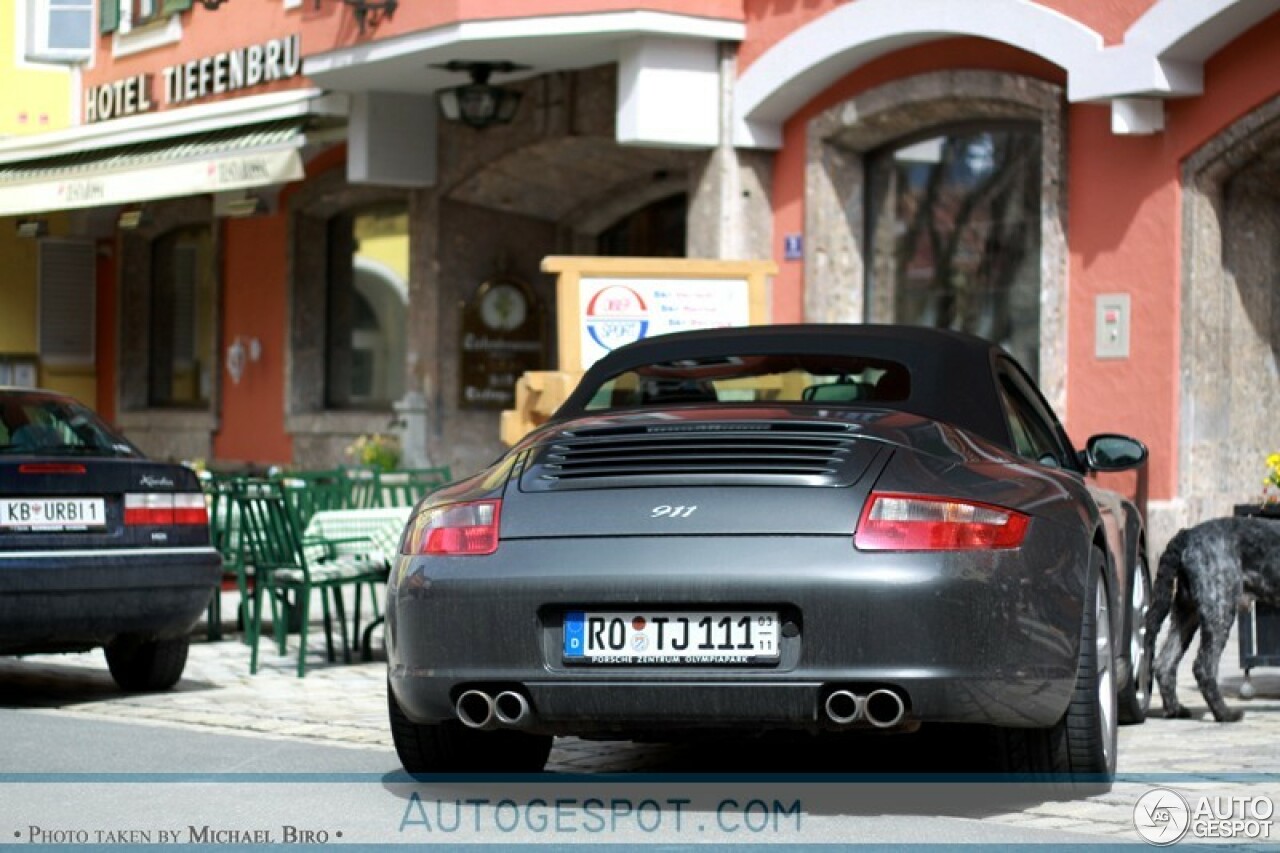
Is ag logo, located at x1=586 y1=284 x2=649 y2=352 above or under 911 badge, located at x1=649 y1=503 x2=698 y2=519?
above

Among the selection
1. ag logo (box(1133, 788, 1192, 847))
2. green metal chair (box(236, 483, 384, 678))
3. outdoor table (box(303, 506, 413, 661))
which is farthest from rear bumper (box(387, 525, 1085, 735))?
outdoor table (box(303, 506, 413, 661))

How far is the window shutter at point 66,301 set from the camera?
2628 cm

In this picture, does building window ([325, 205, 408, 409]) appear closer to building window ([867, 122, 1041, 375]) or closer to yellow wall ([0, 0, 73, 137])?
yellow wall ([0, 0, 73, 137])

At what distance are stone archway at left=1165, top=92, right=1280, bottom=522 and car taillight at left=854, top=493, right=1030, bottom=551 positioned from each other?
789 cm

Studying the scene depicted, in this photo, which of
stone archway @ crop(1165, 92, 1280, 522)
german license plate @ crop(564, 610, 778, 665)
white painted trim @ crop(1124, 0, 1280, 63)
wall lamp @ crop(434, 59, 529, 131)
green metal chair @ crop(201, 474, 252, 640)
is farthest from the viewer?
wall lamp @ crop(434, 59, 529, 131)

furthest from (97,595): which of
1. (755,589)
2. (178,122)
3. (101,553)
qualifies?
(178,122)

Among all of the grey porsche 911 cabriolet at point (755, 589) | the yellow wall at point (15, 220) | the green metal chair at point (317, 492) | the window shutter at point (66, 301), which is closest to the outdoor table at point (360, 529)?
the green metal chair at point (317, 492)

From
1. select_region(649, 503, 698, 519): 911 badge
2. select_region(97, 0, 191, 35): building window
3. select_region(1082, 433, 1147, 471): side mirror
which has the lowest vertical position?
select_region(649, 503, 698, 519): 911 badge

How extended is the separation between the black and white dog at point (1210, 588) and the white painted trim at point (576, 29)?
26.4ft

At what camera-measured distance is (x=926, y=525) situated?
6.10m

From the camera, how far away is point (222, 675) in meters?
11.3

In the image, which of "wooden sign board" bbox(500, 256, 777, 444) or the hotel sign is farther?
the hotel sign

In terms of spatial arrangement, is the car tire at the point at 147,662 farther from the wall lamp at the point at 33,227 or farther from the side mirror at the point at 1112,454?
the wall lamp at the point at 33,227

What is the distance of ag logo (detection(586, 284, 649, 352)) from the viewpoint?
44.1 feet
